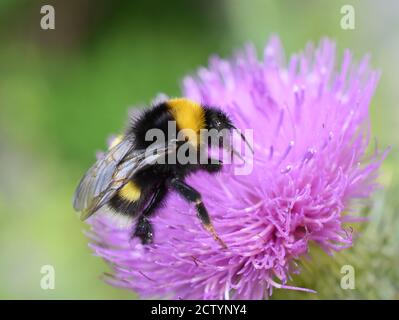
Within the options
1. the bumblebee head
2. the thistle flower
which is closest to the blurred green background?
the thistle flower

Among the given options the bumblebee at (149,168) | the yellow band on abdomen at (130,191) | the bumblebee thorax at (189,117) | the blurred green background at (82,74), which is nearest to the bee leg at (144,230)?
the bumblebee at (149,168)

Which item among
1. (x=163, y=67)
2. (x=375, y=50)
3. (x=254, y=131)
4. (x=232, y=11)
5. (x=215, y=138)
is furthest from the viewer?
(x=163, y=67)

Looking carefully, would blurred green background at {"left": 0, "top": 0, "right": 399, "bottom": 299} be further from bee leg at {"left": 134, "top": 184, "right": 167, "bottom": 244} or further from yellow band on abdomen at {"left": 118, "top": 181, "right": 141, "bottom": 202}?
yellow band on abdomen at {"left": 118, "top": 181, "right": 141, "bottom": 202}

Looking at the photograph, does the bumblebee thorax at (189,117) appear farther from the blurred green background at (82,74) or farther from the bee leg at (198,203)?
the blurred green background at (82,74)

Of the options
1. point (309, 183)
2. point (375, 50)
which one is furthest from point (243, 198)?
point (375, 50)

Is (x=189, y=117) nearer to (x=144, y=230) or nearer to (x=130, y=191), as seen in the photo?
(x=130, y=191)

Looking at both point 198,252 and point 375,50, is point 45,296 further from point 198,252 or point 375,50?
point 375,50
